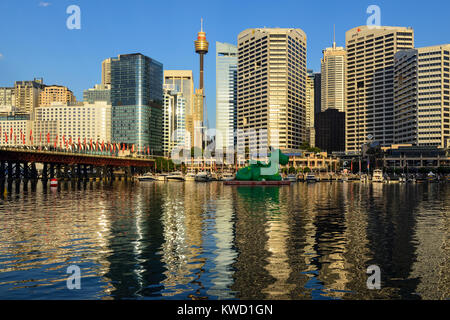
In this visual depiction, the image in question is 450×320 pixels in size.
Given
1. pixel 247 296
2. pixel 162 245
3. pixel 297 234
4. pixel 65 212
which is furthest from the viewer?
pixel 65 212

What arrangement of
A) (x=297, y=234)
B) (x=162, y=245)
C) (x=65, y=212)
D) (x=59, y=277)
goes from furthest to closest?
(x=65, y=212)
(x=297, y=234)
(x=162, y=245)
(x=59, y=277)

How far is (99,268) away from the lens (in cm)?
2506

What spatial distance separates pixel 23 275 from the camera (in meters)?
23.5

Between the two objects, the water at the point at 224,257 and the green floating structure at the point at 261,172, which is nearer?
the water at the point at 224,257

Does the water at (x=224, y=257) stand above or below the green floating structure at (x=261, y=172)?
below

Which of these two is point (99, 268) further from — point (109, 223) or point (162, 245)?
point (109, 223)

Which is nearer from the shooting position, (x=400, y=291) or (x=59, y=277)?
(x=400, y=291)

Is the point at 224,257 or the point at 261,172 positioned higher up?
the point at 261,172

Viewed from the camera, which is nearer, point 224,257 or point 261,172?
point 224,257

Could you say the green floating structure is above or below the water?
above

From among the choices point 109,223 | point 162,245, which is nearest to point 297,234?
point 162,245

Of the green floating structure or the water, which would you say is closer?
the water
